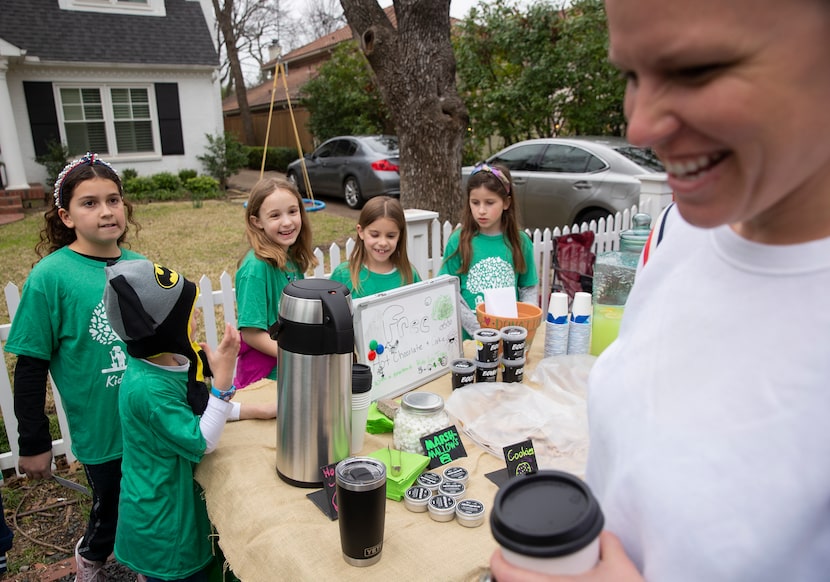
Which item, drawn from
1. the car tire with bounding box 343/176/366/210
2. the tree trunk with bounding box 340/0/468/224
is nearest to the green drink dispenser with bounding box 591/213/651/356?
the tree trunk with bounding box 340/0/468/224

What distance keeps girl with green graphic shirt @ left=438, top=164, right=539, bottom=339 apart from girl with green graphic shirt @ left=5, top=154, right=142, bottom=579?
5.71 feet

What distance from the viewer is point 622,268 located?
2703mm

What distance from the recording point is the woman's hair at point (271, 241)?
267 cm

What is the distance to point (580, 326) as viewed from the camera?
95.7 inches

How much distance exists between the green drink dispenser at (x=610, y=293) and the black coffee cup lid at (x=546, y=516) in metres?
1.61

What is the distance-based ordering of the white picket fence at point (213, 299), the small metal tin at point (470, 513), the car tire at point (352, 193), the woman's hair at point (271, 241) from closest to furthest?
the small metal tin at point (470, 513), the woman's hair at point (271, 241), the white picket fence at point (213, 299), the car tire at point (352, 193)

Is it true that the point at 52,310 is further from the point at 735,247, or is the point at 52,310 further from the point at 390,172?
the point at 390,172

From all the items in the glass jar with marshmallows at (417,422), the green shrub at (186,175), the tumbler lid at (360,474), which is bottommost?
the green shrub at (186,175)

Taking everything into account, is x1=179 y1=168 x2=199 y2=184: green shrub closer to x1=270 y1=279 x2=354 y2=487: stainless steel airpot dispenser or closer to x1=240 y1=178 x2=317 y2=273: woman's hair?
x1=240 y1=178 x2=317 y2=273: woman's hair

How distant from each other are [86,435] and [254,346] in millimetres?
789

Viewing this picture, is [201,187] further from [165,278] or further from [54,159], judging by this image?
[165,278]

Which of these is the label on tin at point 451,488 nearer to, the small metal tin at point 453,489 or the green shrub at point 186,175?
the small metal tin at point 453,489

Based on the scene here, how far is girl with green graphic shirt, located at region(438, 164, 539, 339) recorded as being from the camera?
10.6 feet

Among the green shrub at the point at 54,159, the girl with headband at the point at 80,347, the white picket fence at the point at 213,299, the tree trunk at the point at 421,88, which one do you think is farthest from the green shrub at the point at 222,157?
the girl with headband at the point at 80,347
